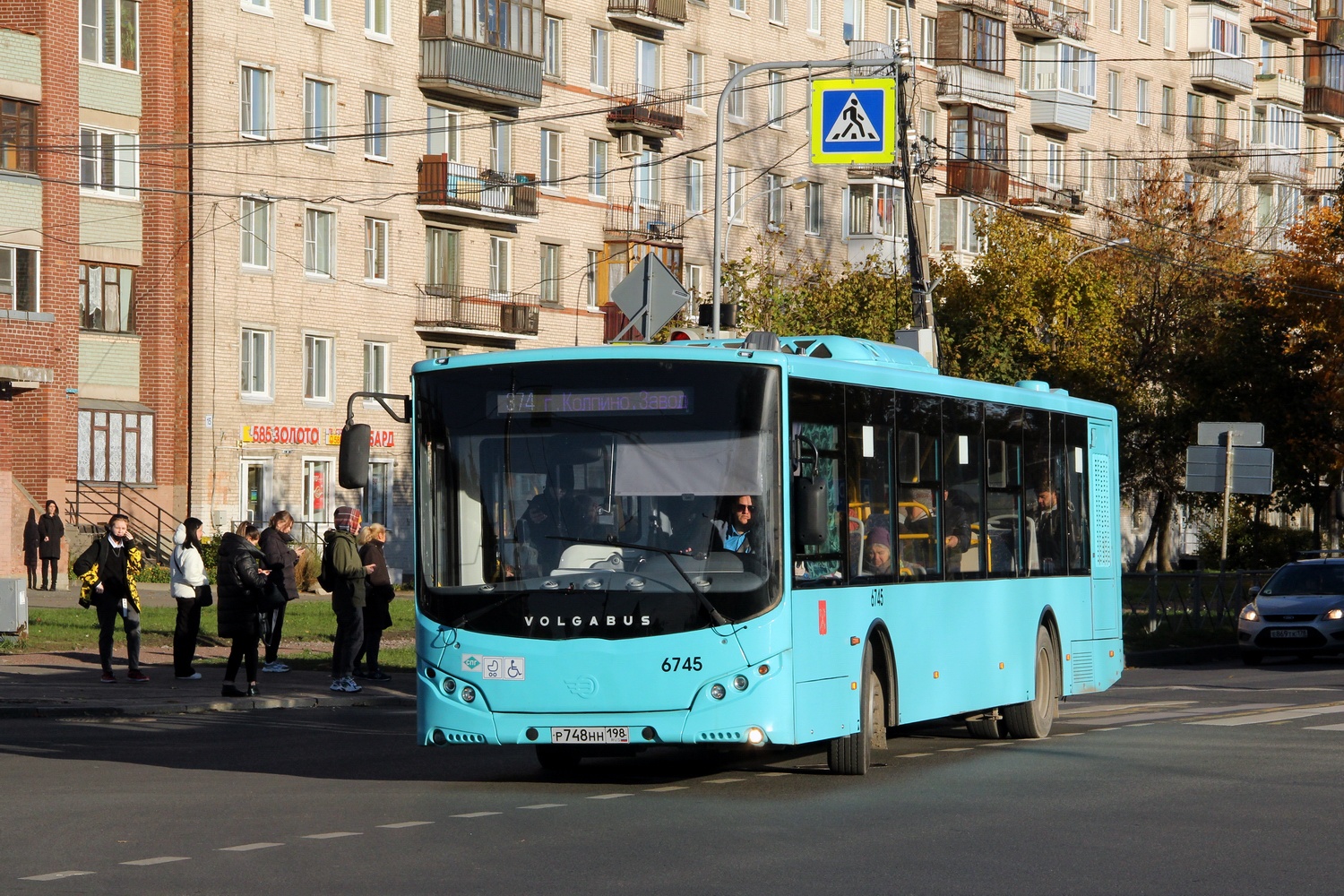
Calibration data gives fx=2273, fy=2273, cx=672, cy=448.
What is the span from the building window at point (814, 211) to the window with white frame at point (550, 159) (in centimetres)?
1042

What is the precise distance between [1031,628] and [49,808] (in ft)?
25.4

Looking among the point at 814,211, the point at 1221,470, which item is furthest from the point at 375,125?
the point at 1221,470

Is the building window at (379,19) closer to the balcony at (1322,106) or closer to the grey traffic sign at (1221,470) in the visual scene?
the grey traffic sign at (1221,470)

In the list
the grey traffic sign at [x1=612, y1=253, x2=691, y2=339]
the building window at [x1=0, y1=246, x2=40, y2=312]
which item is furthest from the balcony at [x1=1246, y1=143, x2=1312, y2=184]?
the grey traffic sign at [x1=612, y1=253, x2=691, y2=339]

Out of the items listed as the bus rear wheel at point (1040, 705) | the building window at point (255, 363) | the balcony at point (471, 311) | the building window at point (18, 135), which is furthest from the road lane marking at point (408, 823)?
the balcony at point (471, 311)

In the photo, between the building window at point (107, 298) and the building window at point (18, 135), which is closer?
the building window at point (18, 135)

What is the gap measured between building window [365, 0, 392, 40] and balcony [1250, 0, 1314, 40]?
143 feet

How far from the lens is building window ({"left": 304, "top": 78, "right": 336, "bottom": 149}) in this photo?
1923 inches

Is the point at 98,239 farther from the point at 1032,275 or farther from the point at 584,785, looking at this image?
the point at 584,785

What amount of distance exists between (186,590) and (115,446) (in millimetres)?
24845

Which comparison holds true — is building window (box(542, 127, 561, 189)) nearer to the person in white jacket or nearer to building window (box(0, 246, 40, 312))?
building window (box(0, 246, 40, 312))

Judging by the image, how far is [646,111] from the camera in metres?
57.2

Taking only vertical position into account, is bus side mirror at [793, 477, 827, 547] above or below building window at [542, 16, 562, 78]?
below

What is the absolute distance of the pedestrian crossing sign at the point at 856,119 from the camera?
85.8 ft
